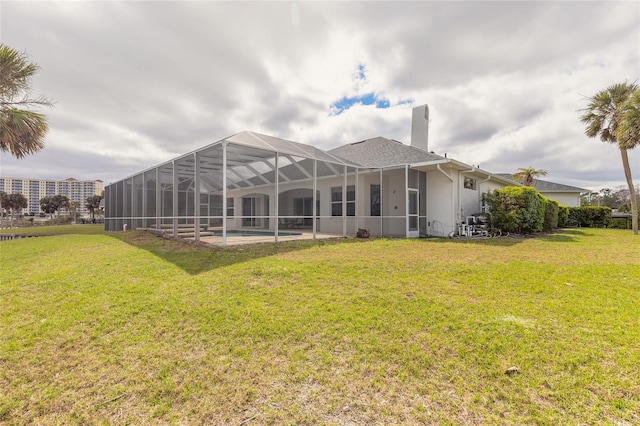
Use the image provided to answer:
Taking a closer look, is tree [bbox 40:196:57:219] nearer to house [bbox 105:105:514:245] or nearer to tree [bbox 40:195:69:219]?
tree [bbox 40:195:69:219]

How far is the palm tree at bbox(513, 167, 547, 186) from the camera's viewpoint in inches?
958

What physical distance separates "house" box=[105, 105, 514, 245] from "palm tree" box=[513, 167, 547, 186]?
10559 millimetres

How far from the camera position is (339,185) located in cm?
1413

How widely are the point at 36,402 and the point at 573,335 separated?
4830 mm

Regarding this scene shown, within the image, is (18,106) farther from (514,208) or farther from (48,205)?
Result: (48,205)

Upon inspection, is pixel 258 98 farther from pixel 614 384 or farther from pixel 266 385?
pixel 614 384

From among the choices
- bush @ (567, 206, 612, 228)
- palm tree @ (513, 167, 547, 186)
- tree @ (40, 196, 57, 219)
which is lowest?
bush @ (567, 206, 612, 228)

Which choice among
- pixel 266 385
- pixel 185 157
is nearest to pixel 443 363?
pixel 266 385

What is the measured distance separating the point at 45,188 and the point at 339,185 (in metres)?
106

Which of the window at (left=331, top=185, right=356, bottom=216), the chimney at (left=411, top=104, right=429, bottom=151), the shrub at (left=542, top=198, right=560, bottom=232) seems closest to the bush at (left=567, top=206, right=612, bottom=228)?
the shrub at (left=542, top=198, right=560, bottom=232)

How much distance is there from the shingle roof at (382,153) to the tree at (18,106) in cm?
1247

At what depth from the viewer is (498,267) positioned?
19.1 feet

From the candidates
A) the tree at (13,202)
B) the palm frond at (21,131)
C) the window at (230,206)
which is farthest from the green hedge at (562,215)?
the tree at (13,202)

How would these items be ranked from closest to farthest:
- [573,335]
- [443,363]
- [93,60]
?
1. [443,363]
2. [573,335]
3. [93,60]
